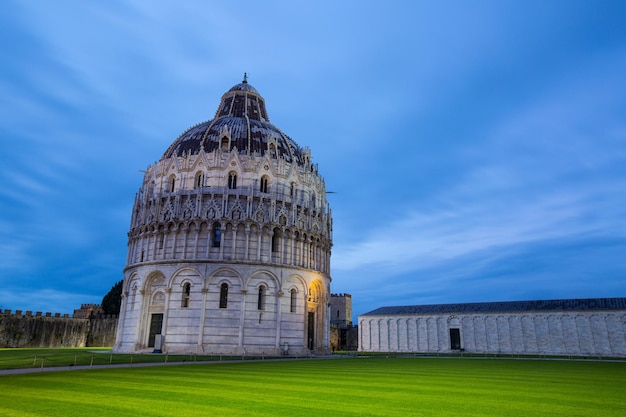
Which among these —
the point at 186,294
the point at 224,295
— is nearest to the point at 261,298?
the point at 224,295

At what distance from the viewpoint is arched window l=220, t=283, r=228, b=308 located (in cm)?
4931

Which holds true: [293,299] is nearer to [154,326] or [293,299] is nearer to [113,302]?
[154,326]

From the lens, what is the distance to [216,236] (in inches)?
2034

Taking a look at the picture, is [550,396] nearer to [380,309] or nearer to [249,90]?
[249,90]

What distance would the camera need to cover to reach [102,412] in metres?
10.9

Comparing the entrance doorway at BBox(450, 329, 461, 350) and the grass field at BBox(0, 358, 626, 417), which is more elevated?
the entrance doorway at BBox(450, 329, 461, 350)

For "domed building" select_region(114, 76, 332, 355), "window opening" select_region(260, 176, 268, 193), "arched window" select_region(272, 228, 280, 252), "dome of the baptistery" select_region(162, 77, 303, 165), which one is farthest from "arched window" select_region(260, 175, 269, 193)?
"arched window" select_region(272, 228, 280, 252)

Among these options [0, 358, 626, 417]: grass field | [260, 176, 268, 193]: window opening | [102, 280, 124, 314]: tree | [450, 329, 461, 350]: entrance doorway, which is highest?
[260, 176, 268, 193]: window opening

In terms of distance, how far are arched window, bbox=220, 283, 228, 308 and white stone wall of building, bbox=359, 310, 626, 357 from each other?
138 feet

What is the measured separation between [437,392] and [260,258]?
3677 cm

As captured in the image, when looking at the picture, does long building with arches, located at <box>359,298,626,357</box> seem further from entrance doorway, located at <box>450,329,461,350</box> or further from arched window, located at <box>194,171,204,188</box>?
arched window, located at <box>194,171,204,188</box>

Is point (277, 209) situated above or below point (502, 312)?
above

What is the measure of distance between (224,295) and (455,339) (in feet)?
147

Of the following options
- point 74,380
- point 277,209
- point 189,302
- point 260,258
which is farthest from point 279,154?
point 74,380
